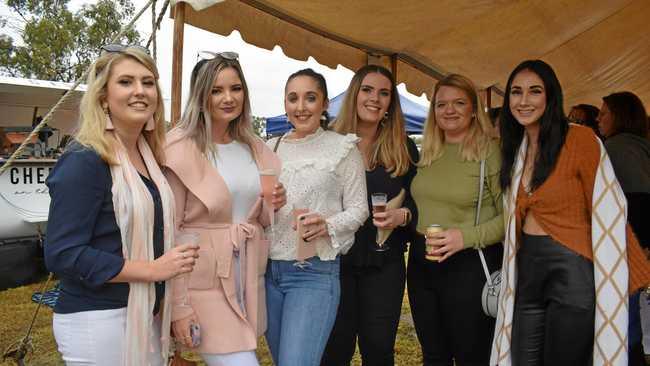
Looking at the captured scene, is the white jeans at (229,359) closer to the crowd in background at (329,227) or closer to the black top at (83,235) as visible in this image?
the crowd in background at (329,227)

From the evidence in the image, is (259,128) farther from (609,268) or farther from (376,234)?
(609,268)

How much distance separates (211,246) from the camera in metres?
Result: 2.23

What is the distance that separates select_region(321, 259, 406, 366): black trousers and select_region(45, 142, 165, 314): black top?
1307mm

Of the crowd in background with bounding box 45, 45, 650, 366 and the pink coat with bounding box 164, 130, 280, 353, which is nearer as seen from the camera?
the crowd in background with bounding box 45, 45, 650, 366

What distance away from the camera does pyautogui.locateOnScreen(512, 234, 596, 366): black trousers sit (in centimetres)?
228

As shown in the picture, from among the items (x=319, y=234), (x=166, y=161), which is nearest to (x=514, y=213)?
(x=319, y=234)

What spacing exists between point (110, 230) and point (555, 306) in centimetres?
192

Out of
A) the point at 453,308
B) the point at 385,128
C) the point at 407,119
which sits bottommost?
the point at 453,308

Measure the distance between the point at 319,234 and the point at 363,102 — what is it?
94 centimetres

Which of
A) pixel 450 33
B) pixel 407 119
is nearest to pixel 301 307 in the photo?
pixel 450 33

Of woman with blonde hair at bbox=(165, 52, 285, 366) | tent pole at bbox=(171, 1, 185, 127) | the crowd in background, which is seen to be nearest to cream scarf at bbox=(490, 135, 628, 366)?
the crowd in background

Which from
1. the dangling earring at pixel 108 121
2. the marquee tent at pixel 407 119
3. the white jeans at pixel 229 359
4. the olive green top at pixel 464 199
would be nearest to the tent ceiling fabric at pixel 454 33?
the dangling earring at pixel 108 121

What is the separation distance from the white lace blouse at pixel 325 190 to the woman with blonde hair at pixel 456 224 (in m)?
0.44

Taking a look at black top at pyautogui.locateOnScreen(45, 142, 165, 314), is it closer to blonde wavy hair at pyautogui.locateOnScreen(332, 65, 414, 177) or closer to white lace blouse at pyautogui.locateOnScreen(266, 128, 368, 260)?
white lace blouse at pyautogui.locateOnScreen(266, 128, 368, 260)
